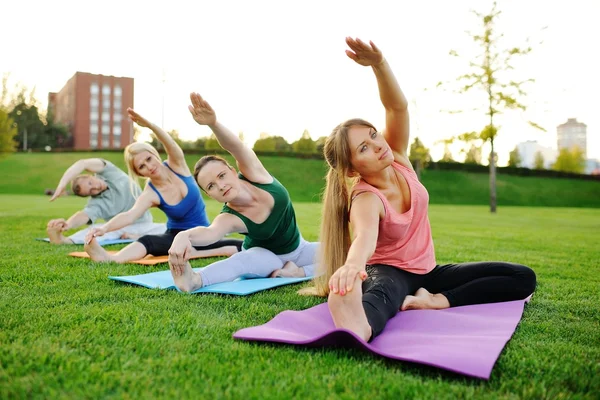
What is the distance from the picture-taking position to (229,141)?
353cm

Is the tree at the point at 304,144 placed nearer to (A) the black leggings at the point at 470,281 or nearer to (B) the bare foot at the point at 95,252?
(B) the bare foot at the point at 95,252

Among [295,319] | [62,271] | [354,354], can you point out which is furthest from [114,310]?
[62,271]

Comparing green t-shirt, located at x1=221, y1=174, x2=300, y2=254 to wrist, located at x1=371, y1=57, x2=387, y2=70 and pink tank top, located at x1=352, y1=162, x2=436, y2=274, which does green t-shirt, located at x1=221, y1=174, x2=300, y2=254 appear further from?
wrist, located at x1=371, y1=57, x2=387, y2=70

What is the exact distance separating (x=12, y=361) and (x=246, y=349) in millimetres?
918

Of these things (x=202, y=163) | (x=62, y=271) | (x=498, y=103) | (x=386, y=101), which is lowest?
(x=62, y=271)

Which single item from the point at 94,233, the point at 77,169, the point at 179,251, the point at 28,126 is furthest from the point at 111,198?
the point at 28,126

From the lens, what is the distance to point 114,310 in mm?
2822

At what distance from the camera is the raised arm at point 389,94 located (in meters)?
2.70

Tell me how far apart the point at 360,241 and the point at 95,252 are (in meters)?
3.22


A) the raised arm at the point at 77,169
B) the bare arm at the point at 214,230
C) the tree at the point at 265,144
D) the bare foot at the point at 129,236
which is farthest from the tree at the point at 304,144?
the bare arm at the point at 214,230

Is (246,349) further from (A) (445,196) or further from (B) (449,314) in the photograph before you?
(A) (445,196)

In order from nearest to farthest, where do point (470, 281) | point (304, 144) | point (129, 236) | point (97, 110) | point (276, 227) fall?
point (470, 281)
point (276, 227)
point (129, 236)
point (304, 144)
point (97, 110)

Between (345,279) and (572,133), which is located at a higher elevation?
(572,133)

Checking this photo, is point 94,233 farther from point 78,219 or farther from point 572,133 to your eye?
point 572,133
